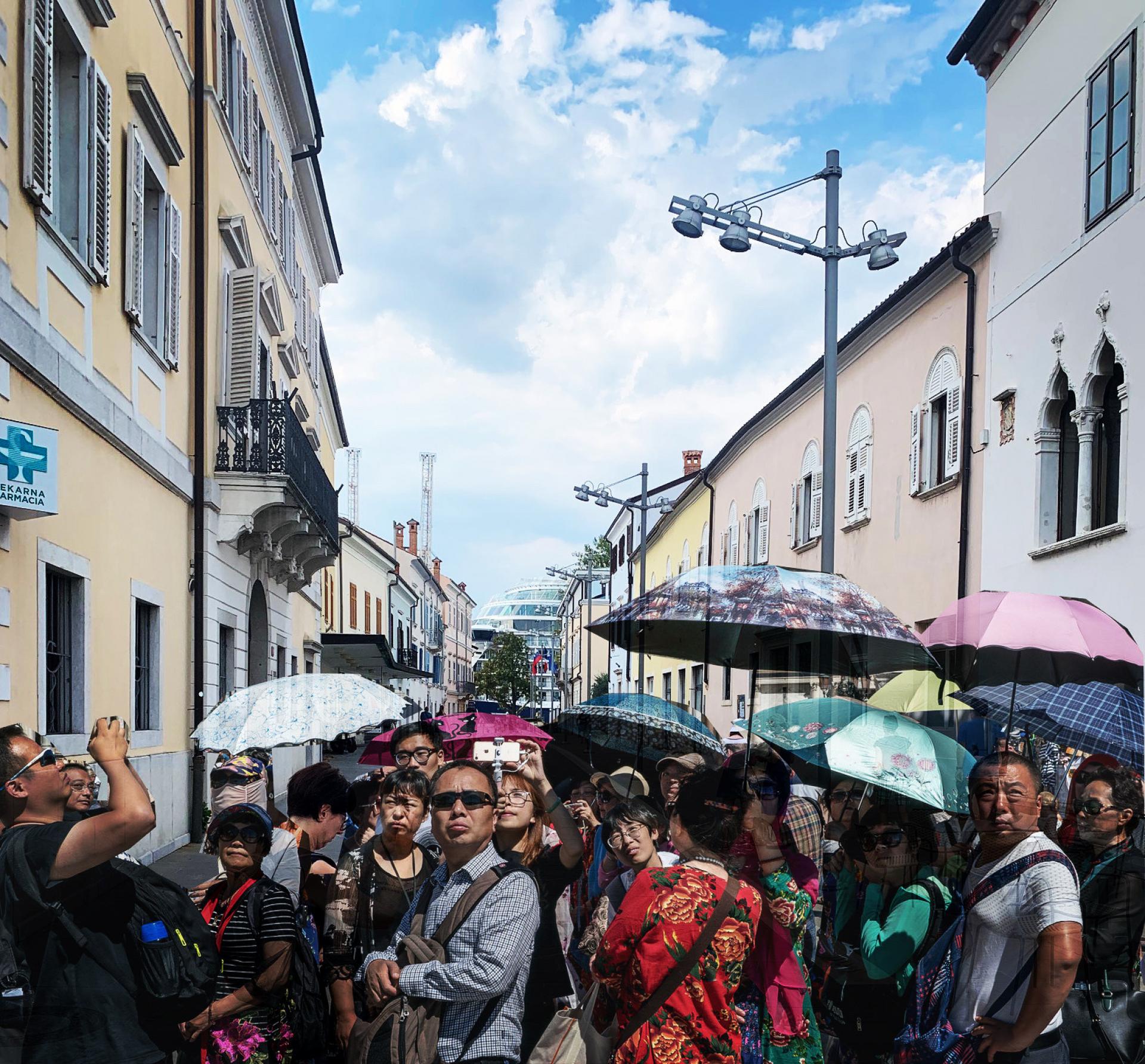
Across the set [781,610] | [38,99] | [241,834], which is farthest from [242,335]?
[241,834]

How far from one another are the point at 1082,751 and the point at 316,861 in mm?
4265

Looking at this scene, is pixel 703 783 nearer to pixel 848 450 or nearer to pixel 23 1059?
pixel 23 1059

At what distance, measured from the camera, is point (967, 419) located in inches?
636

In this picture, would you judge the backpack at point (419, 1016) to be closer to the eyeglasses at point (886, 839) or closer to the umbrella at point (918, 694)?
the eyeglasses at point (886, 839)

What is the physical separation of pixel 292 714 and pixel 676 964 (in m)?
4.84

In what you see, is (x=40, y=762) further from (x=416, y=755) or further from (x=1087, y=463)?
(x=1087, y=463)

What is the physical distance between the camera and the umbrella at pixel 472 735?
887cm

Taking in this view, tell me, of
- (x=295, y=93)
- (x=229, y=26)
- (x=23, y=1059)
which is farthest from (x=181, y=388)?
(x=23, y=1059)

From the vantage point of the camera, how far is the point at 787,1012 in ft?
13.7

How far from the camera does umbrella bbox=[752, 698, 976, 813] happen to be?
19.8ft

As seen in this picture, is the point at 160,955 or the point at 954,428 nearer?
the point at 160,955

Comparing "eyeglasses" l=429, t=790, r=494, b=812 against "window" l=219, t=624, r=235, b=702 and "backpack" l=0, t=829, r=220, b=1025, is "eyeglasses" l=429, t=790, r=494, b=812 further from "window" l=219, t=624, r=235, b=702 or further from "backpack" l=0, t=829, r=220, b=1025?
"window" l=219, t=624, r=235, b=702

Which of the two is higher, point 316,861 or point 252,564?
point 252,564

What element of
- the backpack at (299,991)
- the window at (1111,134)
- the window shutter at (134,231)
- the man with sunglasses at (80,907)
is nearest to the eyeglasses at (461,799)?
the backpack at (299,991)
